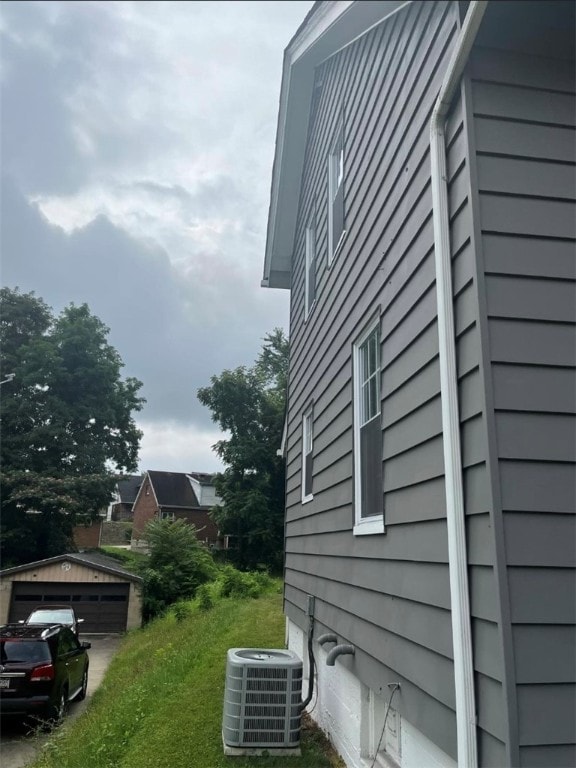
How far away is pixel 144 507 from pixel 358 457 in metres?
45.5

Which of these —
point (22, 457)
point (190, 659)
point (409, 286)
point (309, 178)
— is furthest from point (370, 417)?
point (22, 457)

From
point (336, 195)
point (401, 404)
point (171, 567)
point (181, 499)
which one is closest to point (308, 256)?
point (336, 195)

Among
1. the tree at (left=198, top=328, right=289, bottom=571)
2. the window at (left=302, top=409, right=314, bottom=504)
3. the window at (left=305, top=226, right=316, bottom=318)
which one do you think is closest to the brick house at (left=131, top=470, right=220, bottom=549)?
the tree at (left=198, top=328, right=289, bottom=571)

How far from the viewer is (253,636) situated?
1073cm

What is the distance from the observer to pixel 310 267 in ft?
28.5

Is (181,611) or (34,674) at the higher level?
(34,674)

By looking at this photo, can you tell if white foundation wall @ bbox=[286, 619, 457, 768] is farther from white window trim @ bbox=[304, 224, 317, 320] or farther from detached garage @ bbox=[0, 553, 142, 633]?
detached garage @ bbox=[0, 553, 142, 633]

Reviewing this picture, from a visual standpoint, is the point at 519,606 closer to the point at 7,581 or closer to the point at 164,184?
the point at 164,184

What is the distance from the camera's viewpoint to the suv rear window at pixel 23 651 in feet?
29.8

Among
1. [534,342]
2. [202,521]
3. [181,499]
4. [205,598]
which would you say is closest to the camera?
[534,342]

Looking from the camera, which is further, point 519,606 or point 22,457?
point 22,457

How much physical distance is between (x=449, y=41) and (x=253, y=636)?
9.95m

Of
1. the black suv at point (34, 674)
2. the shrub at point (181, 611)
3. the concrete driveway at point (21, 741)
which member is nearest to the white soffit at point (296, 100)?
the black suv at point (34, 674)

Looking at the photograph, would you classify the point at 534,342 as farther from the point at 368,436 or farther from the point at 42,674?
the point at 42,674
